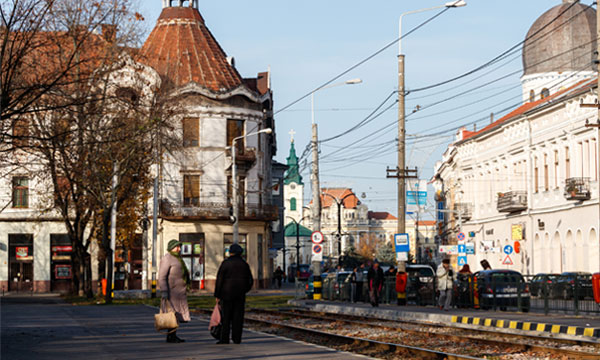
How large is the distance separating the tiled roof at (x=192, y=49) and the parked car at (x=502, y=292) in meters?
34.5

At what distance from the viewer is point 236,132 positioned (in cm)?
6556

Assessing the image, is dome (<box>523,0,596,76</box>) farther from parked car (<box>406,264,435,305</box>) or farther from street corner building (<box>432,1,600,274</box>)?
parked car (<box>406,264,435,305</box>)

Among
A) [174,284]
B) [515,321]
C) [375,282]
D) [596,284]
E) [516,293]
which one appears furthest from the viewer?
[375,282]

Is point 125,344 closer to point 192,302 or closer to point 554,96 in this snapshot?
point 192,302

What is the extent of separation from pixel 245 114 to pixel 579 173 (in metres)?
21.2

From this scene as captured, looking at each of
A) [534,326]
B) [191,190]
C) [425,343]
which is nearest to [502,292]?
[534,326]

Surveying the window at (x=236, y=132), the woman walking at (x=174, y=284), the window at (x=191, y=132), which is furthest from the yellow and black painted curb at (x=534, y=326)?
the window at (x=191, y=132)

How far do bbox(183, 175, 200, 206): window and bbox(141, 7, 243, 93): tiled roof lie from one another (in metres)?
5.71

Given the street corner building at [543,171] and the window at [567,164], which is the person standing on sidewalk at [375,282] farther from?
the window at [567,164]

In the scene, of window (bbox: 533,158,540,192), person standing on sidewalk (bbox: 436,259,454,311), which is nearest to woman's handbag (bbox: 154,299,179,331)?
person standing on sidewalk (bbox: 436,259,454,311)

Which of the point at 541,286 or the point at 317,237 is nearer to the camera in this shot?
the point at 541,286

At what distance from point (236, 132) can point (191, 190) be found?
4727mm

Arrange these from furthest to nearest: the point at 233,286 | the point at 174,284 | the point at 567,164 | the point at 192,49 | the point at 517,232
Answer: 1. the point at 192,49
2. the point at 517,232
3. the point at 567,164
4. the point at 174,284
5. the point at 233,286

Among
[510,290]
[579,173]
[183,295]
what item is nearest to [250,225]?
[579,173]
